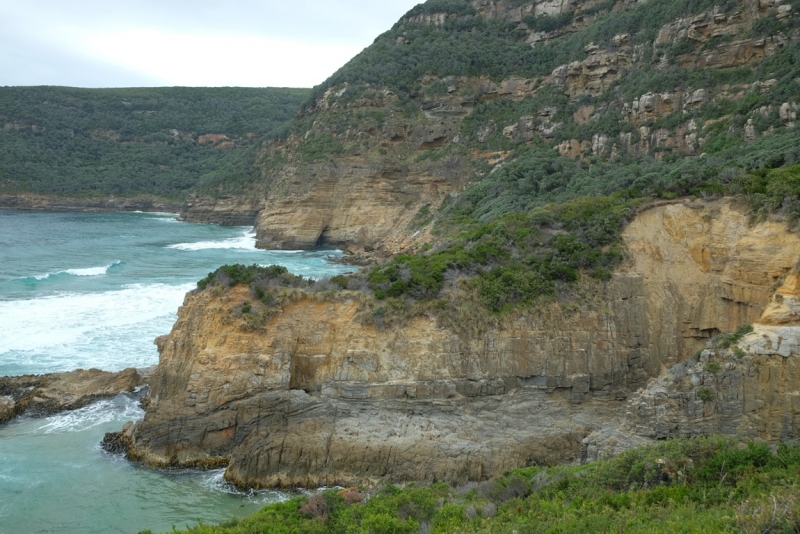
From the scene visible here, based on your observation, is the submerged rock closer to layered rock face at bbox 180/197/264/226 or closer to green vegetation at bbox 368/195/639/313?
green vegetation at bbox 368/195/639/313

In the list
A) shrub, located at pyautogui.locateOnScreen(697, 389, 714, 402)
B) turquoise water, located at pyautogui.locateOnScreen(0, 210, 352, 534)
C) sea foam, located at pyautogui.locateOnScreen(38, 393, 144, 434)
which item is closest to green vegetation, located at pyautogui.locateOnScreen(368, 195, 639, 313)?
shrub, located at pyautogui.locateOnScreen(697, 389, 714, 402)

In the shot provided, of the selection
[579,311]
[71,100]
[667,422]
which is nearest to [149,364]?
[579,311]

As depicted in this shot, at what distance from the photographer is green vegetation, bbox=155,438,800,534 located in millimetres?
7844

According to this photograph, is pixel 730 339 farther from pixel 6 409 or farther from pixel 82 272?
pixel 82 272

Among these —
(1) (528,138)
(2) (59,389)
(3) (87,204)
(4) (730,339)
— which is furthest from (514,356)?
(3) (87,204)

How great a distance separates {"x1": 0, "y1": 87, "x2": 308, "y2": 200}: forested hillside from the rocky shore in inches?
2076

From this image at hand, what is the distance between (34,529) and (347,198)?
38541 millimetres

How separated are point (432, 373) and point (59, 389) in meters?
11.8

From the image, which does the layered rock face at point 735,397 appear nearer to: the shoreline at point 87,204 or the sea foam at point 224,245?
the sea foam at point 224,245

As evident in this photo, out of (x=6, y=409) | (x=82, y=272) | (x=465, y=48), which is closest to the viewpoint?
(x=6, y=409)

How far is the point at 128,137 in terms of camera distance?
92000 millimetres

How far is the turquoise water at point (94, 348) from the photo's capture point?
12.8 metres

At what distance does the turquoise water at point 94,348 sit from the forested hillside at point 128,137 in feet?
84.6

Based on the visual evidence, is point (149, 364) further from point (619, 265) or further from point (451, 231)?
point (451, 231)
